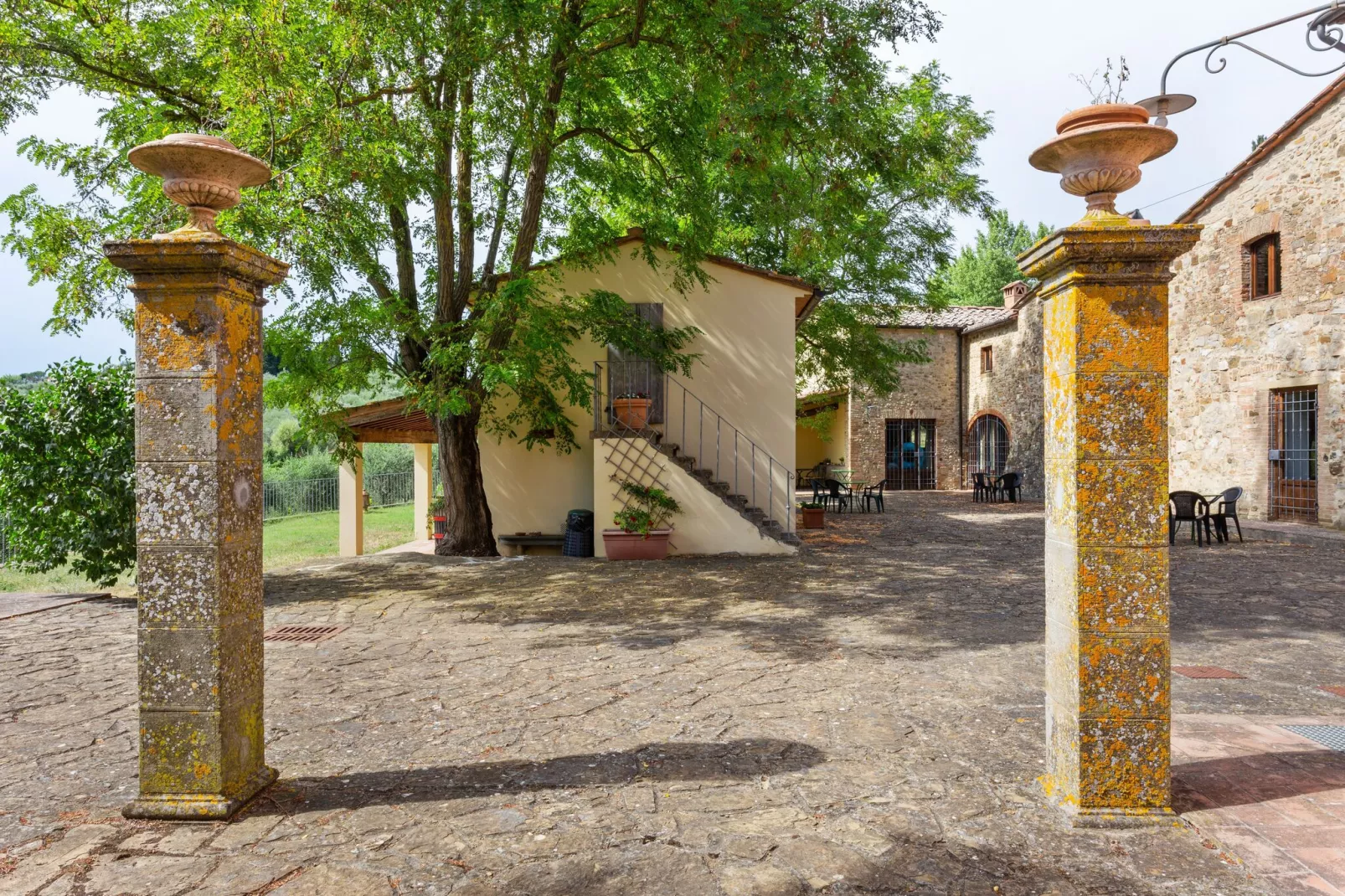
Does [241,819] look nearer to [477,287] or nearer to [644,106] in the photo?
[477,287]

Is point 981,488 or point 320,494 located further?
point 320,494

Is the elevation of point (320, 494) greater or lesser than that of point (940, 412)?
lesser

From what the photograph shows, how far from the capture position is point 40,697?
14.9 feet

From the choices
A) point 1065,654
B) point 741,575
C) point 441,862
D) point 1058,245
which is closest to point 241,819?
point 441,862

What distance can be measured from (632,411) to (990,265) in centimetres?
3407

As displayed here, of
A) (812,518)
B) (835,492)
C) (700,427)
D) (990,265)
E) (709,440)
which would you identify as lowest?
(812,518)

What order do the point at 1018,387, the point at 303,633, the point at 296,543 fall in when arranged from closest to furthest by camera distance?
the point at 303,633, the point at 296,543, the point at 1018,387

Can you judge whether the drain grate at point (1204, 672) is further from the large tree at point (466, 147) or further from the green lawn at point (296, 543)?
the green lawn at point (296, 543)

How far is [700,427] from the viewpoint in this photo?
465 inches

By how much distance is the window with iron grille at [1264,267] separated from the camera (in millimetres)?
13273

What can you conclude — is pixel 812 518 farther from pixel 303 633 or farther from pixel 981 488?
pixel 303 633

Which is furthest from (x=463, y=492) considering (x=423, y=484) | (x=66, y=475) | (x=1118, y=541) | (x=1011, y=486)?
(x=1011, y=486)

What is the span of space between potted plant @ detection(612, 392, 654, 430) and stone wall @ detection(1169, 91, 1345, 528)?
10452mm

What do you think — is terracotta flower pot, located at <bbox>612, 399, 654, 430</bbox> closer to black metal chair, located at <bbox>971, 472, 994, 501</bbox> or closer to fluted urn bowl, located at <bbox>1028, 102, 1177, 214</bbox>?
fluted urn bowl, located at <bbox>1028, 102, 1177, 214</bbox>
